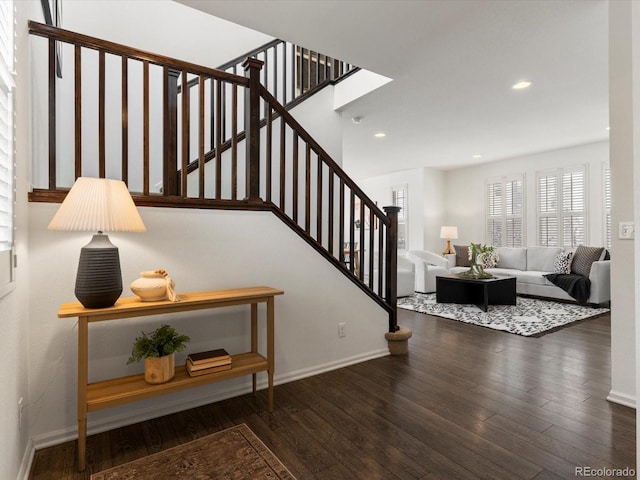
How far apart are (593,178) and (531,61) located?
4.15m

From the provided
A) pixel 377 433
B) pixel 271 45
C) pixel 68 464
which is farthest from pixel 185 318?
pixel 271 45

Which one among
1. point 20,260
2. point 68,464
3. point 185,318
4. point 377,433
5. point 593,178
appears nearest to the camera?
point 20,260

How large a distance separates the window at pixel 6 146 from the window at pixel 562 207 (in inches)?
306

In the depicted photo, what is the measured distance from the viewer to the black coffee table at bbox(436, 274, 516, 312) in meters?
5.17

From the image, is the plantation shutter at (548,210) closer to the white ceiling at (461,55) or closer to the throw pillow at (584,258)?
the throw pillow at (584,258)

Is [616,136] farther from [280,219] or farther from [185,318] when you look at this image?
[185,318]

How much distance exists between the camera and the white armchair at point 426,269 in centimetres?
665

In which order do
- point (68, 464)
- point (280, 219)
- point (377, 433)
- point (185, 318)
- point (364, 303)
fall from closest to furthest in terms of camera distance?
point (68, 464) → point (377, 433) → point (185, 318) → point (280, 219) → point (364, 303)

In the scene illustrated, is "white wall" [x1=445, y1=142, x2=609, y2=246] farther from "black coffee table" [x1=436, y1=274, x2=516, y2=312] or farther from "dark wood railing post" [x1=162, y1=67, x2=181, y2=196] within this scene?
"dark wood railing post" [x1=162, y1=67, x2=181, y2=196]

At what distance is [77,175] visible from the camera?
6.71 ft

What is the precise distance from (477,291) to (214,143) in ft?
14.4

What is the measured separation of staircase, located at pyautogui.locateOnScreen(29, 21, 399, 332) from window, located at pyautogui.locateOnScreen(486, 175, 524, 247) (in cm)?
464

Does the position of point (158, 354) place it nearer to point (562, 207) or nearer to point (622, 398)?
point (622, 398)

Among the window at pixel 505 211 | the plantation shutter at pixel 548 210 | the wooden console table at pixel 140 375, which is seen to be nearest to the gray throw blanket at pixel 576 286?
the plantation shutter at pixel 548 210
